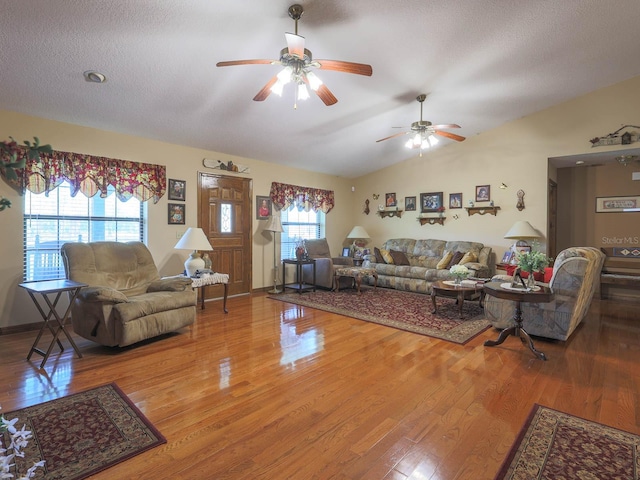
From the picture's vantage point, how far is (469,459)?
1833 millimetres

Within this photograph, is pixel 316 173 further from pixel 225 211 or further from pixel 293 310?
pixel 293 310

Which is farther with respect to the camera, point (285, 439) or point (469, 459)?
point (285, 439)

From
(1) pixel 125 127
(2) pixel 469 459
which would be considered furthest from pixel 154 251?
(2) pixel 469 459

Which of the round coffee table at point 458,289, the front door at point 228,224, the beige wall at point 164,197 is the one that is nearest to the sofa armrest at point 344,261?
the beige wall at point 164,197

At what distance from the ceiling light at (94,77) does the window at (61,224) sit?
59.6 inches

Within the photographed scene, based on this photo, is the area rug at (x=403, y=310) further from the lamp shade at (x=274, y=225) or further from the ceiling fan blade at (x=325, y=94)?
the ceiling fan blade at (x=325, y=94)

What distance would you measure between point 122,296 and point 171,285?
25.1 inches

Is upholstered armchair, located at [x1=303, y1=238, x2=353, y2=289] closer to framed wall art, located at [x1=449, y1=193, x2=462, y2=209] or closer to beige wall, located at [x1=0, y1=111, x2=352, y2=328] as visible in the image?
beige wall, located at [x1=0, y1=111, x2=352, y2=328]

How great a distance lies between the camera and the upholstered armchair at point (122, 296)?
10.8ft

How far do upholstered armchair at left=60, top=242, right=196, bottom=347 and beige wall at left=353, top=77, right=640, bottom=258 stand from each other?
4689 millimetres

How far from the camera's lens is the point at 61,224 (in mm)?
4223

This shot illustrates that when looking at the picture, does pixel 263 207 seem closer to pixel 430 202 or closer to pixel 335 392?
pixel 430 202

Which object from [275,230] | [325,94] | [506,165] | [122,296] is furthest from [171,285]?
[506,165]

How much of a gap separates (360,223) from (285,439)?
661cm
